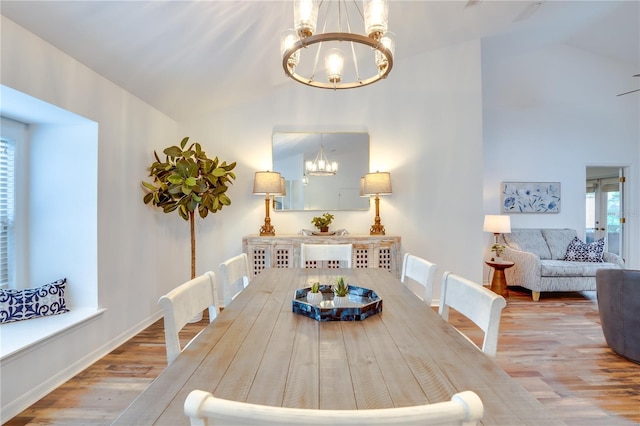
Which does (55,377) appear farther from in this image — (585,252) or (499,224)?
(585,252)

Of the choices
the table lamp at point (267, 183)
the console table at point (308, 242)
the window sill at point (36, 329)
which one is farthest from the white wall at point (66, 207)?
the table lamp at point (267, 183)

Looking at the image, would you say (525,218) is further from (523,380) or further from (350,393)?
(350,393)

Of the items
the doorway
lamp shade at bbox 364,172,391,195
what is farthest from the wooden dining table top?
the doorway

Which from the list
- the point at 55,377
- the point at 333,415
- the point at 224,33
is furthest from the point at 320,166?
the point at 333,415

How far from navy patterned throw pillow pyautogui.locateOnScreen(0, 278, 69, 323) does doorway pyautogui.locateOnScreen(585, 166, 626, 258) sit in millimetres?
7398

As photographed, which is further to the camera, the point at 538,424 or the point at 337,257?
the point at 337,257

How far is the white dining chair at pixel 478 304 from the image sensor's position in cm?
103

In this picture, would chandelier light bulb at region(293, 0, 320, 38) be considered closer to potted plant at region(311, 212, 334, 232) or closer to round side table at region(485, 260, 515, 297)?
potted plant at region(311, 212, 334, 232)

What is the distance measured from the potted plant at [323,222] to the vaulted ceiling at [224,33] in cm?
168

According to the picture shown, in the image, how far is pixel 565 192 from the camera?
4.94 m

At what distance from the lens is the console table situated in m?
3.35

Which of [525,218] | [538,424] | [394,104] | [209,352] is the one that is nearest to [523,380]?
[538,424]

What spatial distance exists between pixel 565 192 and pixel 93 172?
6.30m

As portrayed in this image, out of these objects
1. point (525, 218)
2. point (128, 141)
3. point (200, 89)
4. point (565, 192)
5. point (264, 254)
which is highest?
point (200, 89)
